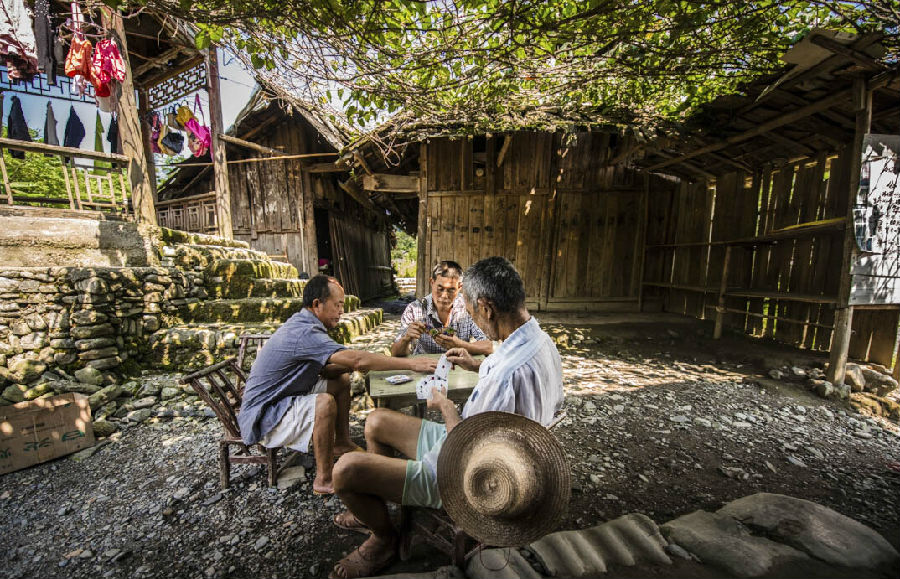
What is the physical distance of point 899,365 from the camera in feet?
13.1

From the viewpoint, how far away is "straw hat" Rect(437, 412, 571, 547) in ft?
4.05

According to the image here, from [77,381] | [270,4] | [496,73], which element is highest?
[496,73]

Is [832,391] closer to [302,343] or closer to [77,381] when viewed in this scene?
[302,343]

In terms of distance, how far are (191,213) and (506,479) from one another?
11.4 metres

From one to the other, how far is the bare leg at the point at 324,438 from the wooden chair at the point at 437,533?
78cm

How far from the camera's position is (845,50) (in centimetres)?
316

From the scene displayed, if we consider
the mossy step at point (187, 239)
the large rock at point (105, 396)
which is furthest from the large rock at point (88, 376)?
the mossy step at point (187, 239)

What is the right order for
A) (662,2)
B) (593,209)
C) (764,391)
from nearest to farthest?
(662,2)
(764,391)
(593,209)

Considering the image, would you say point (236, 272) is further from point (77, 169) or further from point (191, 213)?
point (191, 213)

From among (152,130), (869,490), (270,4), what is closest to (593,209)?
(869,490)

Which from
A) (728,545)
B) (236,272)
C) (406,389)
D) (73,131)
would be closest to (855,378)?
(728,545)

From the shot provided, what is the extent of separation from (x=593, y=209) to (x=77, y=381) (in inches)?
336

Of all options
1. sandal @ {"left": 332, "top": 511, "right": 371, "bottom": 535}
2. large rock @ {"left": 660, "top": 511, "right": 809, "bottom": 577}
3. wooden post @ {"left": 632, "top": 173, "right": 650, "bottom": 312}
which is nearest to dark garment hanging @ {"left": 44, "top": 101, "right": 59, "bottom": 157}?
sandal @ {"left": 332, "top": 511, "right": 371, "bottom": 535}

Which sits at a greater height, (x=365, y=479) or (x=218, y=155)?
(x=218, y=155)
